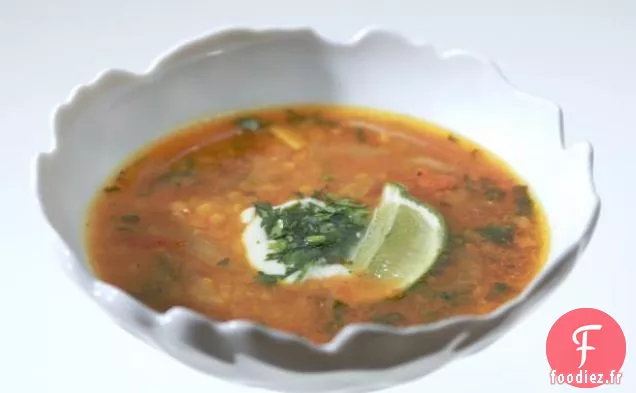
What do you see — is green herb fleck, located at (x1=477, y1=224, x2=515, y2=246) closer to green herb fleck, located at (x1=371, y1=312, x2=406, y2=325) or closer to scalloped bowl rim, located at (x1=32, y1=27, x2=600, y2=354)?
scalloped bowl rim, located at (x1=32, y1=27, x2=600, y2=354)

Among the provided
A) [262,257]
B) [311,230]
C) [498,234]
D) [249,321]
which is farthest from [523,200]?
[249,321]

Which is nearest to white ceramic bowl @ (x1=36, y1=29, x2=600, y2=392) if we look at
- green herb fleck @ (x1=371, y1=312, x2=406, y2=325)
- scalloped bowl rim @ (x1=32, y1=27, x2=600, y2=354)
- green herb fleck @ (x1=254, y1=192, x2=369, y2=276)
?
scalloped bowl rim @ (x1=32, y1=27, x2=600, y2=354)

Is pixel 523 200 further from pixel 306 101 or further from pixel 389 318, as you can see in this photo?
pixel 306 101

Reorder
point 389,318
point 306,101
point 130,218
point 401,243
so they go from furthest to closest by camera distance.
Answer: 1. point 306,101
2. point 130,218
3. point 401,243
4. point 389,318

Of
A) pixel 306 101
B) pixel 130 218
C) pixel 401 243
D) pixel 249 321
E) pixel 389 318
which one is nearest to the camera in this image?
pixel 249 321

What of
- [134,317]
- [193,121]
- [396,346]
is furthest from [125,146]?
[396,346]

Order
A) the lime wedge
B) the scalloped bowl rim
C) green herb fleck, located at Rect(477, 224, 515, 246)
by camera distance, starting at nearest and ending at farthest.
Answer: the scalloped bowl rim, the lime wedge, green herb fleck, located at Rect(477, 224, 515, 246)
